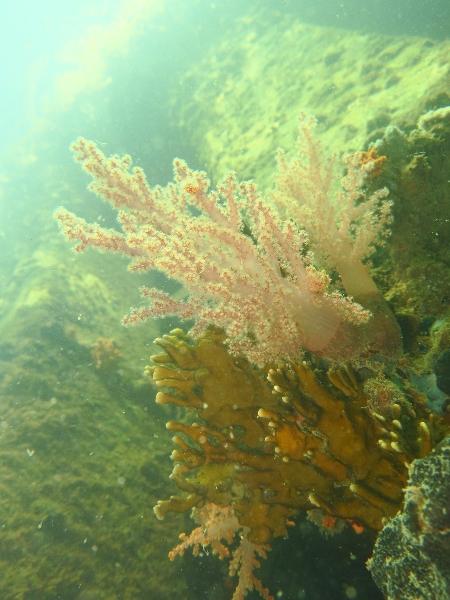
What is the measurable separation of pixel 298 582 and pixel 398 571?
161 centimetres

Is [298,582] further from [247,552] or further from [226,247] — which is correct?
[226,247]

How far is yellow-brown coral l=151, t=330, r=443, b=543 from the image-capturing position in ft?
7.71

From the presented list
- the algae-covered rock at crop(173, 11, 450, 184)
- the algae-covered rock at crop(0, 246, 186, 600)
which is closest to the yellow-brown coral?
the algae-covered rock at crop(0, 246, 186, 600)

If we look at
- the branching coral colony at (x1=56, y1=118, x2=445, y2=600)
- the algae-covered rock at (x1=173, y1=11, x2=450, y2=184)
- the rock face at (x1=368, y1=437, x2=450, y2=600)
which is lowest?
the rock face at (x1=368, y1=437, x2=450, y2=600)

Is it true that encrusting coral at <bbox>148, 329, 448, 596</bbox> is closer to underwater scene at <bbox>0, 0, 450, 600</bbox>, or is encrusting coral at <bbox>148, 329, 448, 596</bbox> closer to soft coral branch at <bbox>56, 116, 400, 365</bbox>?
underwater scene at <bbox>0, 0, 450, 600</bbox>

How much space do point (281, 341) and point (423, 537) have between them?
1.25 meters

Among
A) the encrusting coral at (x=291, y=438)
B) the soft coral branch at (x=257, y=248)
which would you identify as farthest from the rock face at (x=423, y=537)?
the soft coral branch at (x=257, y=248)

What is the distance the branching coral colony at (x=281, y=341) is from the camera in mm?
2371

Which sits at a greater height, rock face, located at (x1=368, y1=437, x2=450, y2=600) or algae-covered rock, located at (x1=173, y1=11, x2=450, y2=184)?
algae-covered rock, located at (x1=173, y1=11, x2=450, y2=184)

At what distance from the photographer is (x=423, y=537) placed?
1639mm

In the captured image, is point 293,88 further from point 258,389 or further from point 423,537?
point 423,537

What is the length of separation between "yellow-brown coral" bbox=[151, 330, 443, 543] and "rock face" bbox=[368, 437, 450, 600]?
43 centimetres

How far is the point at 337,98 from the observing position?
8.65 m

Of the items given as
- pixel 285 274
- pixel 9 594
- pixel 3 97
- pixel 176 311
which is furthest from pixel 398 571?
pixel 3 97
